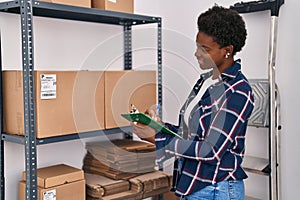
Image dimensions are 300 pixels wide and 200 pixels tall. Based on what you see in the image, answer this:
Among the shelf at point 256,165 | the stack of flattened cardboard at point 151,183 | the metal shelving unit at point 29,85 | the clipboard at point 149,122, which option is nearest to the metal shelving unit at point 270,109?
the shelf at point 256,165

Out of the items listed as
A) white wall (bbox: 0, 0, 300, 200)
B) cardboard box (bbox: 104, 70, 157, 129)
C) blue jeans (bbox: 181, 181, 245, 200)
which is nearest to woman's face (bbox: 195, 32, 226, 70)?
blue jeans (bbox: 181, 181, 245, 200)

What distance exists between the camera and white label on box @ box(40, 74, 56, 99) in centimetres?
166

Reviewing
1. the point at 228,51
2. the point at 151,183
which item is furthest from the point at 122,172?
the point at 228,51

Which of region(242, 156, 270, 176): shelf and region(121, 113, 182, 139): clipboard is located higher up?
region(121, 113, 182, 139): clipboard

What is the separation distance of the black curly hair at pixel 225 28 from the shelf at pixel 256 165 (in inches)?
A: 33.5

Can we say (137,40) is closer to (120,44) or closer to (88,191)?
(120,44)

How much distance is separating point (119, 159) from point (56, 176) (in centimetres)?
40

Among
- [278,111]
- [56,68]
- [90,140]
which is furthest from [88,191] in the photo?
[278,111]

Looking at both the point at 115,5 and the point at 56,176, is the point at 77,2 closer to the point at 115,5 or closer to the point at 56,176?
the point at 115,5

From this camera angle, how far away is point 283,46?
210 centimetres

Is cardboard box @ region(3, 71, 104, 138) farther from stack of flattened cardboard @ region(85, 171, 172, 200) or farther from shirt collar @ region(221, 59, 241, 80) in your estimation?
shirt collar @ region(221, 59, 241, 80)

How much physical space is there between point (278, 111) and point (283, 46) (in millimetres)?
357

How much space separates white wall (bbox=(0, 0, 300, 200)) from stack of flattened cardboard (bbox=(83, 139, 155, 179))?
9cm

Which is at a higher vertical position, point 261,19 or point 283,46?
point 261,19
